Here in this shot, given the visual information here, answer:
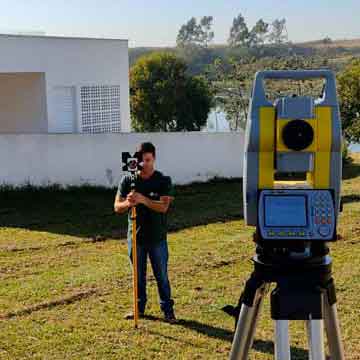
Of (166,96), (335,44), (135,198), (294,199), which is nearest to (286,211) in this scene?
(294,199)

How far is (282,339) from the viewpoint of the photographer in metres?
3.16

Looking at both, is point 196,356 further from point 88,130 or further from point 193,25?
point 193,25

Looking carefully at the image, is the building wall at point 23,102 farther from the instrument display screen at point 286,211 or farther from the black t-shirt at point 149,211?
the instrument display screen at point 286,211

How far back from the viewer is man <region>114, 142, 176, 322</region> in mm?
6055

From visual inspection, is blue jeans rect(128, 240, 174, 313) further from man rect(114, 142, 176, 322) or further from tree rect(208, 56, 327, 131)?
tree rect(208, 56, 327, 131)

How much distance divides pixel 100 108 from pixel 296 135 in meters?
14.2

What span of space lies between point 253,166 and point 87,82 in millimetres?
13842

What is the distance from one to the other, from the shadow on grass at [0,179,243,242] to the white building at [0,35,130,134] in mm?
2513

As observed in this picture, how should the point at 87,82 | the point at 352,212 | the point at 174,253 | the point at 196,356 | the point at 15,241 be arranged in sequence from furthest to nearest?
the point at 87,82, the point at 352,212, the point at 15,241, the point at 174,253, the point at 196,356

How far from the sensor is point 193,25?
253ft

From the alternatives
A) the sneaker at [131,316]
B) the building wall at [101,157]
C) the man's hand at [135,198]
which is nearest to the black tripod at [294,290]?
the man's hand at [135,198]

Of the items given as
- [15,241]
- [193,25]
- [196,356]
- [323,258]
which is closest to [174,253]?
[15,241]

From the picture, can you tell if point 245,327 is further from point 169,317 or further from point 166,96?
point 166,96

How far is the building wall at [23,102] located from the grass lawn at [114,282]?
3023mm
